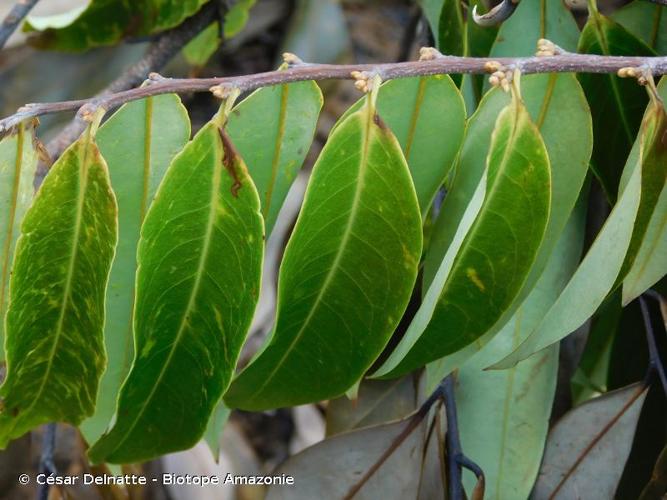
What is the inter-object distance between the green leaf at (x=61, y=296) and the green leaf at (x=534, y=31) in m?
0.41

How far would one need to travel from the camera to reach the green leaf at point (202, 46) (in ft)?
4.50

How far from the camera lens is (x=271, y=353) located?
2.18ft

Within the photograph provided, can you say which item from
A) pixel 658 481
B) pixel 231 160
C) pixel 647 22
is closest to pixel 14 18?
pixel 231 160

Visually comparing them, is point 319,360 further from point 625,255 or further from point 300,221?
point 625,255

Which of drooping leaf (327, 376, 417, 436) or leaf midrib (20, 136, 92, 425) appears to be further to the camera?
drooping leaf (327, 376, 417, 436)

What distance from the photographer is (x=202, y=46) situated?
1.40 m

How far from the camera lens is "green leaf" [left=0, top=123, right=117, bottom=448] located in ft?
1.97

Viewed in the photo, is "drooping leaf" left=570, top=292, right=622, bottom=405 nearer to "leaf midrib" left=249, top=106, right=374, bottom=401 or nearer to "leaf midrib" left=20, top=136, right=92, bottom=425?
"leaf midrib" left=249, top=106, right=374, bottom=401

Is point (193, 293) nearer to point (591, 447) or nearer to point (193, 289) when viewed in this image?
point (193, 289)

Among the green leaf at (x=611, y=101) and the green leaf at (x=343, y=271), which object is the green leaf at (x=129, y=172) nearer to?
the green leaf at (x=343, y=271)

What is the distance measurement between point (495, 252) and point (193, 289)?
0.22 metres

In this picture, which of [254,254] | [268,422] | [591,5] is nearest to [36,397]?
[254,254]

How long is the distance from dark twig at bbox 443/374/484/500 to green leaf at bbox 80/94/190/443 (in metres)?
0.30

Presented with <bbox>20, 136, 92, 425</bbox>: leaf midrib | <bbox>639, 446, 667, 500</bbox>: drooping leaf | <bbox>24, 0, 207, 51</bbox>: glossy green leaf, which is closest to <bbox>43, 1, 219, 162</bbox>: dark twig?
<bbox>24, 0, 207, 51</bbox>: glossy green leaf
